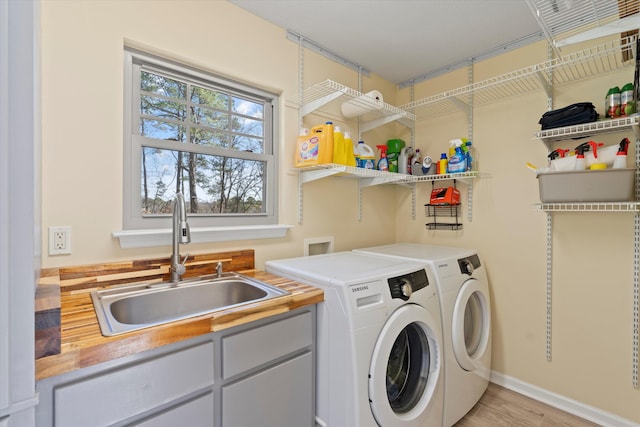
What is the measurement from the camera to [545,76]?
6.63ft

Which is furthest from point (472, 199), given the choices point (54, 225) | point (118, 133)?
point (54, 225)

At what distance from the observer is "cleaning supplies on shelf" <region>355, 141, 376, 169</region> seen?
7.24 ft

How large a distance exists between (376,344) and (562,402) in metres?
1.58

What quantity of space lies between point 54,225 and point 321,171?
138cm

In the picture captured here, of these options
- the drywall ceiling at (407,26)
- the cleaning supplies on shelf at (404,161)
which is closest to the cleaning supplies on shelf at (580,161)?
the drywall ceiling at (407,26)

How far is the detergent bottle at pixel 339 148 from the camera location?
1.91 m

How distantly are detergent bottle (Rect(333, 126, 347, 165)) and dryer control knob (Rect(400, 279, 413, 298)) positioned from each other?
83 cm

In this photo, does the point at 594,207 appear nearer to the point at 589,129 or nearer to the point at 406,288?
the point at 589,129

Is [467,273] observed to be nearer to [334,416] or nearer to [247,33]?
[334,416]

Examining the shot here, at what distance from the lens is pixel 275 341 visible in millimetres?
1297

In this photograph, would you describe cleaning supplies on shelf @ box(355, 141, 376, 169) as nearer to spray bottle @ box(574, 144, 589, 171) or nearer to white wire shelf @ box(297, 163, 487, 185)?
white wire shelf @ box(297, 163, 487, 185)

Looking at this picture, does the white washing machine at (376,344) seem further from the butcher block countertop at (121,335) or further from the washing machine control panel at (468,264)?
the washing machine control panel at (468,264)

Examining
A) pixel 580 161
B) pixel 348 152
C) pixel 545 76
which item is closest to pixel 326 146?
pixel 348 152

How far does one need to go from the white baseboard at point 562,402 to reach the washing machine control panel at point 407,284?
1259mm
